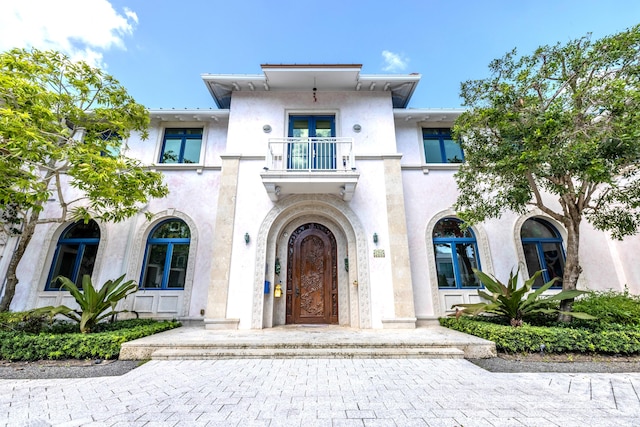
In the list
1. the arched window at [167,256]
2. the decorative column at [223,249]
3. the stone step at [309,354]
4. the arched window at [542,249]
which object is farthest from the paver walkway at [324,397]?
the arched window at [542,249]

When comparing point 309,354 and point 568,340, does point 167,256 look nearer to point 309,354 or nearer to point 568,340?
point 309,354

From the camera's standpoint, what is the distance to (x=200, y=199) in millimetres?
7781

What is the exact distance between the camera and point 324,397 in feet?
8.53

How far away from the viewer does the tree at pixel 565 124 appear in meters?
4.43

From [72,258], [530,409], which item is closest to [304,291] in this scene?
[530,409]

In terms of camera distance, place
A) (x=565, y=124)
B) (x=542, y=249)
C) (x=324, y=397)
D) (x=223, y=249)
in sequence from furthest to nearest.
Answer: (x=542, y=249), (x=223, y=249), (x=565, y=124), (x=324, y=397)

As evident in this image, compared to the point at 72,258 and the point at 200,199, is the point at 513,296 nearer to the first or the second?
the point at 200,199

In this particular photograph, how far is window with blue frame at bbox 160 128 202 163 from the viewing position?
8.35 metres

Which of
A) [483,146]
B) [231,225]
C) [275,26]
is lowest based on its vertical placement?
[231,225]

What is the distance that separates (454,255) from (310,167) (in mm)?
4975

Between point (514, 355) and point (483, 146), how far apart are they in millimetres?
4349

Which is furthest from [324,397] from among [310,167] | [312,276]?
[310,167]

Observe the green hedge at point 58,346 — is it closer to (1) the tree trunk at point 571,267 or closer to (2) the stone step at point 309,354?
(2) the stone step at point 309,354

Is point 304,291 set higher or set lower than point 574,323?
higher
